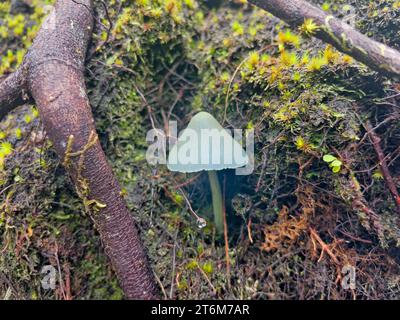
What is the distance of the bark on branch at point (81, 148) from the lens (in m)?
1.65

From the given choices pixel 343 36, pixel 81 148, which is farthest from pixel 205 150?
pixel 343 36

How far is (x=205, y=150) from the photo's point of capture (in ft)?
5.95

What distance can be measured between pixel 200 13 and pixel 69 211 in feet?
5.32

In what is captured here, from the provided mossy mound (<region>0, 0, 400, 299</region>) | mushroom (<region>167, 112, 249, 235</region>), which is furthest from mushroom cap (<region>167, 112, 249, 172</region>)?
mossy mound (<region>0, 0, 400, 299</region>)

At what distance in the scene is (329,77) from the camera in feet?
5.98

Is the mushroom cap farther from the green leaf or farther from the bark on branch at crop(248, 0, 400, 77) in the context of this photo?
the bark on branch at crop(248, 0, 400, 77)

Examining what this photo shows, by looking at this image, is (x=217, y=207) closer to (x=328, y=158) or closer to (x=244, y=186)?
(x=244, y=186)

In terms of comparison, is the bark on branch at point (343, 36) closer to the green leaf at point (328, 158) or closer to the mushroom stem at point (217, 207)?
the green leaf at point (328, 158)

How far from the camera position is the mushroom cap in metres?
1.78

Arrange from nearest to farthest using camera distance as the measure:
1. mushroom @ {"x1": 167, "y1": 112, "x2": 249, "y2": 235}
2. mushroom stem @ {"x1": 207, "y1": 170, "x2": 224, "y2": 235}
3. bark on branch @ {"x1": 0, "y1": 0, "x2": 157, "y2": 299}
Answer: bark on branch @ {"x1": 0, "y1": 0, "x2": 157, "y2": 299} < mushroom @ {"x1": 167, "y1": 112, "x2": 249, "y2": 235} < mushroom stem @ {"x1": 207, "y1": 170, "x2": 224, "y2": 235}

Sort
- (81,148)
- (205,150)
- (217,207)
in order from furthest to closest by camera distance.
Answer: (217,207), (205,150), (81,148)

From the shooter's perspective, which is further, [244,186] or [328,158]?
[244,186]

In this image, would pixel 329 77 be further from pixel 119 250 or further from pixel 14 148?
pixel 14 148

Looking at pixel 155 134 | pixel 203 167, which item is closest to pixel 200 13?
pixel 155 134
